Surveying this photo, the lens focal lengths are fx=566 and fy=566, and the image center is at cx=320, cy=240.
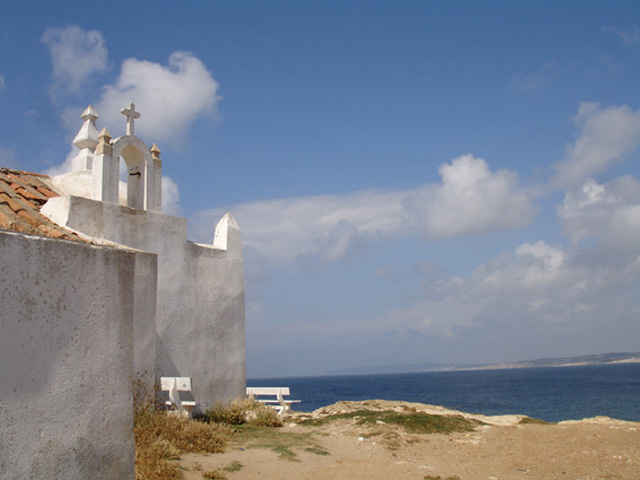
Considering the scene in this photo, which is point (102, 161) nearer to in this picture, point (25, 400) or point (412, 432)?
point (25, 400)

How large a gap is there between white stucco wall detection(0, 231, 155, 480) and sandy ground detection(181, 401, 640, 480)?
2436mm

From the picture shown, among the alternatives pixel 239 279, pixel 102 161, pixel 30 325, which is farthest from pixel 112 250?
pixel 239 279

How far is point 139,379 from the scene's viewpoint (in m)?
10.7

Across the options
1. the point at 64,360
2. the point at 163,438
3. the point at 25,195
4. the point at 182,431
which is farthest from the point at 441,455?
the point at 25,195

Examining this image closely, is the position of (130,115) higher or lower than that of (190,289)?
higher

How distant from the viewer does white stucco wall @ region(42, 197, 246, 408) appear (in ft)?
37.8

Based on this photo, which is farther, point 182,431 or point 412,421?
point 412,421

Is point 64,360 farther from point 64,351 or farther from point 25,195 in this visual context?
point 25,195

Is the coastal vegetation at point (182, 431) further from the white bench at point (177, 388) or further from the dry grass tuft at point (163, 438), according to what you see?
the white bench at point (177, 388)

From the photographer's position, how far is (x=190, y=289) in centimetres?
1334

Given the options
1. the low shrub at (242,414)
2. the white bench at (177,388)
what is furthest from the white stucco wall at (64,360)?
the low shrub at (242,414)

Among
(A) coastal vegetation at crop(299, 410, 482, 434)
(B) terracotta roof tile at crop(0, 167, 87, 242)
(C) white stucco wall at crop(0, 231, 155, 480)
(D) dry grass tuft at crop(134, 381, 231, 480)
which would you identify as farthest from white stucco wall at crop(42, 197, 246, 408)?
(C) white stucco wall at crop(0, 231, 155, 480)

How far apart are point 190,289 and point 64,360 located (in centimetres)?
766

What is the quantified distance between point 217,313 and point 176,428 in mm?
4495
